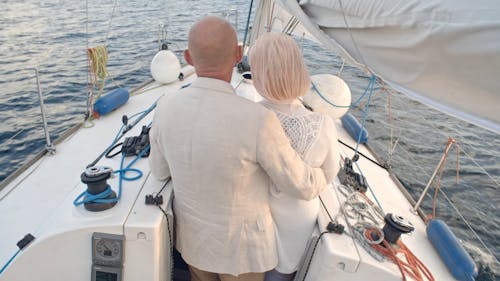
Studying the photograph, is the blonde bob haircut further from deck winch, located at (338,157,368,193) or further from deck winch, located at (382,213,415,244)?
deck winch, located at (338,157,368,193)

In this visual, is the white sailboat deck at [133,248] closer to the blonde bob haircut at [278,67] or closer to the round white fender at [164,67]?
the blonde bob haircut at [278,67]

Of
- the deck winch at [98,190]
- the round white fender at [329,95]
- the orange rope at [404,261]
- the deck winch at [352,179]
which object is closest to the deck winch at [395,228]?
the orange rope at [404,261]

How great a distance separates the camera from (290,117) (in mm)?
Answer: 1168

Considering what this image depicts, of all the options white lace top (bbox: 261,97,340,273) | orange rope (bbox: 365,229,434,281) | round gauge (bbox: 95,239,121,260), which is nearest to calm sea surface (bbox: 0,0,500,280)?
orange rope (bbox: 365,229,434,281)

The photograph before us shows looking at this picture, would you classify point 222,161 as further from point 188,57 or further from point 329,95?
point 329,95

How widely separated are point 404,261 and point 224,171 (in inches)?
33.2

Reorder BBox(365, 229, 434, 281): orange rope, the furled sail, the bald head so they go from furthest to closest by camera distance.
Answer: BBox(365, 229, 434, 281): orange rope, the bald head, the furled sail

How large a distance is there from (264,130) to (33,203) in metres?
1.87

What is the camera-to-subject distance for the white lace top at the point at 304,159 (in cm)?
115

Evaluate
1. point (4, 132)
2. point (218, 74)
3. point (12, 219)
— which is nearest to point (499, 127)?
point (218, 74)

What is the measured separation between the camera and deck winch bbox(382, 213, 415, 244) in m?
1.24

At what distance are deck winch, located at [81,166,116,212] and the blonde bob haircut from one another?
71cm

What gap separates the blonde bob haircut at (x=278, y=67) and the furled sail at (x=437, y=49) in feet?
0.66

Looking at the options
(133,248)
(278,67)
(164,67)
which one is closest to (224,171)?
(278,67)
